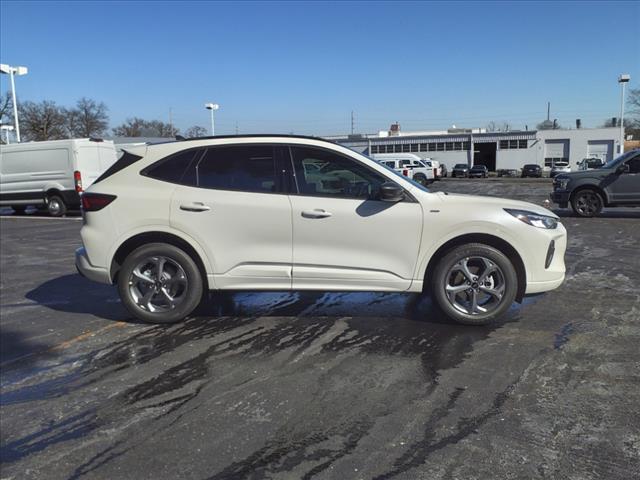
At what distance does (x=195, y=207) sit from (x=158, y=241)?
540 millimetres

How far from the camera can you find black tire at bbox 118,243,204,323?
202 inches

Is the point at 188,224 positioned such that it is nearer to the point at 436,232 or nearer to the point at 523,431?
the point at 436,232

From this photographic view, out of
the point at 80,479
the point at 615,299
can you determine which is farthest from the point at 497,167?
the point at 80,479

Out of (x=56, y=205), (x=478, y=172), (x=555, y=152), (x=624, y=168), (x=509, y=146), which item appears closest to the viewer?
(x=624, y=168)

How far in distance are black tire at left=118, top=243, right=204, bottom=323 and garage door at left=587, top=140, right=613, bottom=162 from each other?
66.8 meters

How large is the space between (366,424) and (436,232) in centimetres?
218

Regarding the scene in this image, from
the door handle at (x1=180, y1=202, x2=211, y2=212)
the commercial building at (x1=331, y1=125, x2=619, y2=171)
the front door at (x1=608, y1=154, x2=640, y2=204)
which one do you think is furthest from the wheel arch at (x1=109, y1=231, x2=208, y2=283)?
the commercial building at (x1=331, y1=125, x2=619, y2=171)

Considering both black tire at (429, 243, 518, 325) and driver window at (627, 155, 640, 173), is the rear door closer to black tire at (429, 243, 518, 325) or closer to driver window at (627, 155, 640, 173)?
black tire at (429, 243, 518, 325)

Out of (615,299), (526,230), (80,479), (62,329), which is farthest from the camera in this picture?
(615,299)

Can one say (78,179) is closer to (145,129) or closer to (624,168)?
(624,168)

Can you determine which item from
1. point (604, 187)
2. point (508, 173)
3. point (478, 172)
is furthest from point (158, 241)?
point (508, 173)

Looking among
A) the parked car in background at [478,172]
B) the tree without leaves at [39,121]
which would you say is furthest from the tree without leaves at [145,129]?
the parked car in background at [478,172]

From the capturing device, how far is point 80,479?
2.78 metres

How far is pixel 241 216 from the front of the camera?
5.00m
